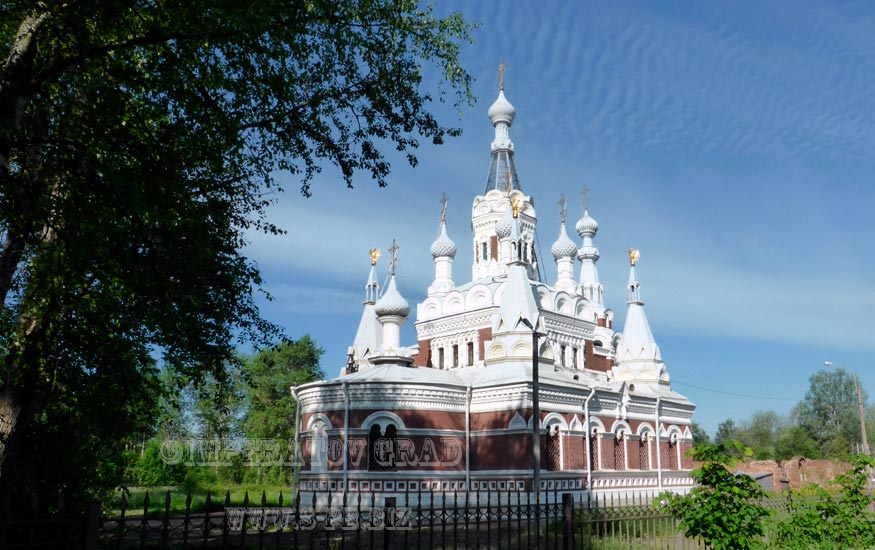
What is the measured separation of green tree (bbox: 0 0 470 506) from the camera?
6574 millimetres

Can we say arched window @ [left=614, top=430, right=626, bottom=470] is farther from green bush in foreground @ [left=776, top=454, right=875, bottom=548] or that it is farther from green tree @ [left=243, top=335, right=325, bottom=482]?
green tree @ [left=243, top=335, right=325, bottom=482]

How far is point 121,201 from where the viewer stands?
6379 mm

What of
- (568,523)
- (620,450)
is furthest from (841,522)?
(620,450)

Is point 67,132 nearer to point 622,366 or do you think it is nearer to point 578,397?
point 578,397

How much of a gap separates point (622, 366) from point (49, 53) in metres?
26.4

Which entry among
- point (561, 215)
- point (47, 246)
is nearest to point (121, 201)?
point (47, 246)

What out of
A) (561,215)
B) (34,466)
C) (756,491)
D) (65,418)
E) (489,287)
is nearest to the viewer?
(756,491)

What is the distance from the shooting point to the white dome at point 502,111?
109ft

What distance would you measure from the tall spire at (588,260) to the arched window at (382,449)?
16720 mm

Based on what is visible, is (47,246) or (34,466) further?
(34,466)

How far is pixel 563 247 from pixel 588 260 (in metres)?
2.36

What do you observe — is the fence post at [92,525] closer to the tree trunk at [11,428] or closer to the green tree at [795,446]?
the tree trunk at [11,428]

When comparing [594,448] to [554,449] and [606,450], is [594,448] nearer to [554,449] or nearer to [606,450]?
[606,450]

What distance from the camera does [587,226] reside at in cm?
3622
